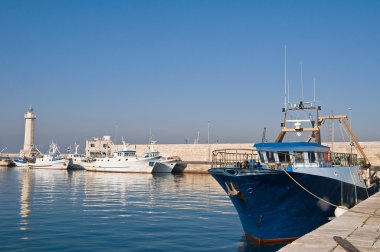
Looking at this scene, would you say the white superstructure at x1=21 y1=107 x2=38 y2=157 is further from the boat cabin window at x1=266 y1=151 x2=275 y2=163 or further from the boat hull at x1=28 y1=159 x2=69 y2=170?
the boat cabin window at x1=266 y1=151 x2=275 y2=163

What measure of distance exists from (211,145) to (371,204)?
63087mm

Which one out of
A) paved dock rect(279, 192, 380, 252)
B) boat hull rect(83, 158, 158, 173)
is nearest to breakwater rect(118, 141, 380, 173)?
boat hull rect(83, 158, 158, 173)

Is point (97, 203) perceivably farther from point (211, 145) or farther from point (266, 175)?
point (211, 145)

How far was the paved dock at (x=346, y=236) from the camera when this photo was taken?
899 centimetres

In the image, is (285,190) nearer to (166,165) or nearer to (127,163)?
(166,165)

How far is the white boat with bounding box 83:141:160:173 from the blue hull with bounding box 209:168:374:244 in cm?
5498

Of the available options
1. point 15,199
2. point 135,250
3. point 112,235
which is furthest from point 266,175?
point 15,199

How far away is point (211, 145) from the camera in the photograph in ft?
262

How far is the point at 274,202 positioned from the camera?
54.2 feet

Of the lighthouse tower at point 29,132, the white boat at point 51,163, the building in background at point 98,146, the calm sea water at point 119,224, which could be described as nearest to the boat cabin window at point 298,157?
the calm sea water at point 119,224

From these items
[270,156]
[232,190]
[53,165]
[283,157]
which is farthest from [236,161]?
[53,165]

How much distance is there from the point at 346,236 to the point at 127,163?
6520cm

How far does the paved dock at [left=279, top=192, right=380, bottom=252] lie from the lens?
899 cm

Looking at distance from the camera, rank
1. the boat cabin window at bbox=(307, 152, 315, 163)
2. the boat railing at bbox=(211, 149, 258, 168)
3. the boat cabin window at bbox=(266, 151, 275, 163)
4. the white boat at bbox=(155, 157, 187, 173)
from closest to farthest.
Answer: the boat railing at bbox=(211, 149, 258, 168)
the boat cabin window at bbox=(307, 152, 315, 163)
the boat cabin window at bbox=(266, 151, 275, 163)
the white boat at bbox=(155, 157, 187, 173)
